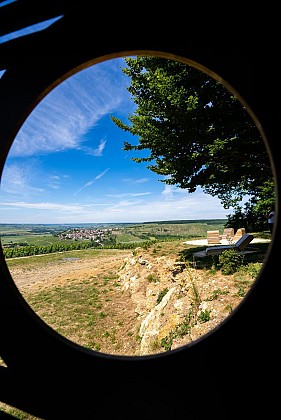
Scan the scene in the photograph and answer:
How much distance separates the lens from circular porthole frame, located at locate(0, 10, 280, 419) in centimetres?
134

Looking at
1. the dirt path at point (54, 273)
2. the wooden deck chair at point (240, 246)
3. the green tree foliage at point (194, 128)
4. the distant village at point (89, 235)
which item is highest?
the green tree foliage at point (194, 128)

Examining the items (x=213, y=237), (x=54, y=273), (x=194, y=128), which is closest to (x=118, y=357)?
(x=194, y=128)

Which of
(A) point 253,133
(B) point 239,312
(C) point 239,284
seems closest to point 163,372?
(B) point 239,312

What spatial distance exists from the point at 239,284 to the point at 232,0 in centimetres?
564

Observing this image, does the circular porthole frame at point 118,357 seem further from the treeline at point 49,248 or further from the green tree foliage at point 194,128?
the treeline at point 49,248

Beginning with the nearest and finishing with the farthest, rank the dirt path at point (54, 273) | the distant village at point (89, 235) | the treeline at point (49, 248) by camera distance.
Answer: the dirt path at point (54, 273) → the treeline at point (49, 248) → the distant village at point (89, 235)

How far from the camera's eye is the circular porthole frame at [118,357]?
1.34 m

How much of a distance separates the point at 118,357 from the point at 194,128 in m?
7.71

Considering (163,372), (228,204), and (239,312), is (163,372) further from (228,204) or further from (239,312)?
(228,204)

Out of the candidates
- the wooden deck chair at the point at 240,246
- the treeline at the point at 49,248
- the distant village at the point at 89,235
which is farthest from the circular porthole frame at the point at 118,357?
the distant village at the point at 89,235

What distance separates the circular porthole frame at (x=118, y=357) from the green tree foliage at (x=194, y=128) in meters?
6.32

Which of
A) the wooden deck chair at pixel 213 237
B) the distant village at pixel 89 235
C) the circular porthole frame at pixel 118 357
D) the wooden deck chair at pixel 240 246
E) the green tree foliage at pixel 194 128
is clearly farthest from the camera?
the distant village at pixel 89 235

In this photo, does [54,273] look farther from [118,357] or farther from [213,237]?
[118,357]

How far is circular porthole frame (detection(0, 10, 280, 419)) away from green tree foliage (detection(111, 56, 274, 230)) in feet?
20.7
